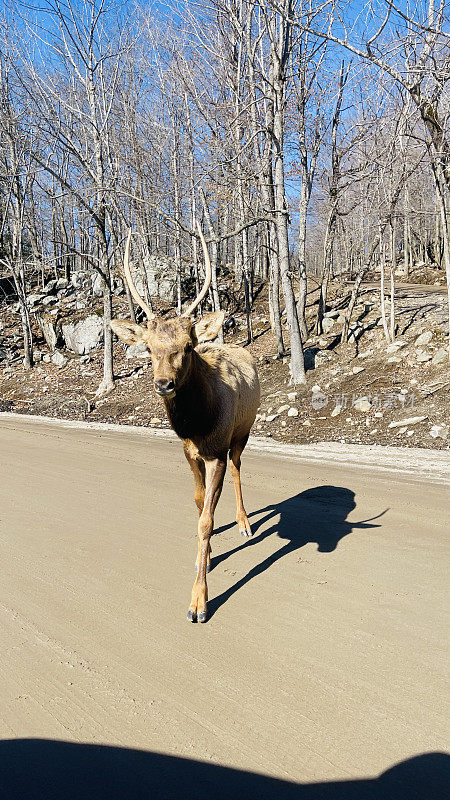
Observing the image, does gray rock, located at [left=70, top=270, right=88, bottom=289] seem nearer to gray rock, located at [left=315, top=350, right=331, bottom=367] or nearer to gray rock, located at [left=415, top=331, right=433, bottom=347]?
gray rock, located at [left=315, top=350, right=331, bottom=367]

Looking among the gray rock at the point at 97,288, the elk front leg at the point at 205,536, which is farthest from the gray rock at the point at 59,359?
the elk front leg at the point at 205,536

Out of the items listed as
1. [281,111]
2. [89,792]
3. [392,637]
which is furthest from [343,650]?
[281,111]

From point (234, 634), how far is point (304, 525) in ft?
8.04

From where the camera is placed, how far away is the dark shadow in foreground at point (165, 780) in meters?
2.43

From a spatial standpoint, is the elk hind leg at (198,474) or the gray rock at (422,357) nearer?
the elk hind leg at (198,474)

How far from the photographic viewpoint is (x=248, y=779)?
2518mm

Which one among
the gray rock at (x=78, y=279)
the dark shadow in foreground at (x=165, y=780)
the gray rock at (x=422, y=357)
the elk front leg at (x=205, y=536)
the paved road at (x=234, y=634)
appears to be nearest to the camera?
the dark shadow in foreground at (x=165, y=780)

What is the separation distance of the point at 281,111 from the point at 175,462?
1173 cm

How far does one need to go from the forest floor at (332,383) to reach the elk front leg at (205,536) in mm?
7222

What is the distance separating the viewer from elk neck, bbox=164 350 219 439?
15.0 feet

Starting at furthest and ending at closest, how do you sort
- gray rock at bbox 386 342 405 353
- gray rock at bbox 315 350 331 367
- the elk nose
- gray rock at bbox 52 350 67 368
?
gray rock at bbox 52 350 67 368
gray rock at bbox 315 350 331 367
gray rock at bbox 386 342 405 353
the elk nose

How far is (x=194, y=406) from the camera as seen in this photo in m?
4.68

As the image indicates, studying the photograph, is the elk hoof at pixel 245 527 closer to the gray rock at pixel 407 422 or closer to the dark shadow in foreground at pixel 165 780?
the dark shadow in foreground at pixel 165 780

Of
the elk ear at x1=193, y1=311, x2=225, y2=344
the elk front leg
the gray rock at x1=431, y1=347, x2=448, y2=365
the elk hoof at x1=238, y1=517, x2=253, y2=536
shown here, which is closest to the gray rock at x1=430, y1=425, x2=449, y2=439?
the gray rock at x1=431, y1=347, x2=448, y2=365
